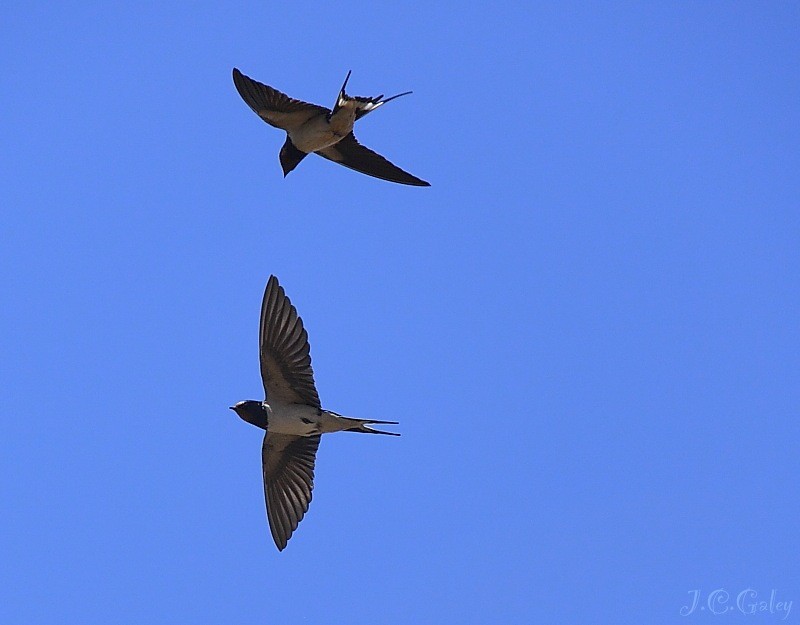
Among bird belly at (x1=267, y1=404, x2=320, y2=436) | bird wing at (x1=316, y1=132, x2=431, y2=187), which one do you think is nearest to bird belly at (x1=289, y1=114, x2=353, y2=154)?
bird wing at (x1=316, y1=132, x2=431, y2=187)

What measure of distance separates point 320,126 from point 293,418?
1.72 meters

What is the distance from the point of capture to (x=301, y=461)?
6301 mm

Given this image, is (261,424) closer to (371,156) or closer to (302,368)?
(302,368)

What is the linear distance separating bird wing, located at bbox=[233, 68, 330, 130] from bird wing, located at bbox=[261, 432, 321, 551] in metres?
1.82

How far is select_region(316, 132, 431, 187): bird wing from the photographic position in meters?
7.09

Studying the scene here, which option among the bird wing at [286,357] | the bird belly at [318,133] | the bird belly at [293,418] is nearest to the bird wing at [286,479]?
the bird belly at [293,418]

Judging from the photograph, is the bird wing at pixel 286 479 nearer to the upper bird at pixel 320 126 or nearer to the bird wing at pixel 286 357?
the bird wing at pixel 286 357

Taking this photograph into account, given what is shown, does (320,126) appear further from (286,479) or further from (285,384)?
(286,479)

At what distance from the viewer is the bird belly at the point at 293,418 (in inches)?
238

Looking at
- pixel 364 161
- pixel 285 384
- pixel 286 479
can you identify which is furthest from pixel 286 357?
pixel 364 161

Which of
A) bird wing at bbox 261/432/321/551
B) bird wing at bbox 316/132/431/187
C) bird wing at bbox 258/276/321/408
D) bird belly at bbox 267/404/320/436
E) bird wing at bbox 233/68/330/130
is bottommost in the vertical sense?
bird wing at bbox 261/432/321/551

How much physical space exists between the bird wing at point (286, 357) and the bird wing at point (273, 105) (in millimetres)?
1192

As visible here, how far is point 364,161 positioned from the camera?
282 inches

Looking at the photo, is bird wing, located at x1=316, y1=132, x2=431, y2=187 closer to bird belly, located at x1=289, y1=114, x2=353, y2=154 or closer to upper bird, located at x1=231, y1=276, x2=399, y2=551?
bird belly, located at x1=289, y1=114, x2=353, y2=154
